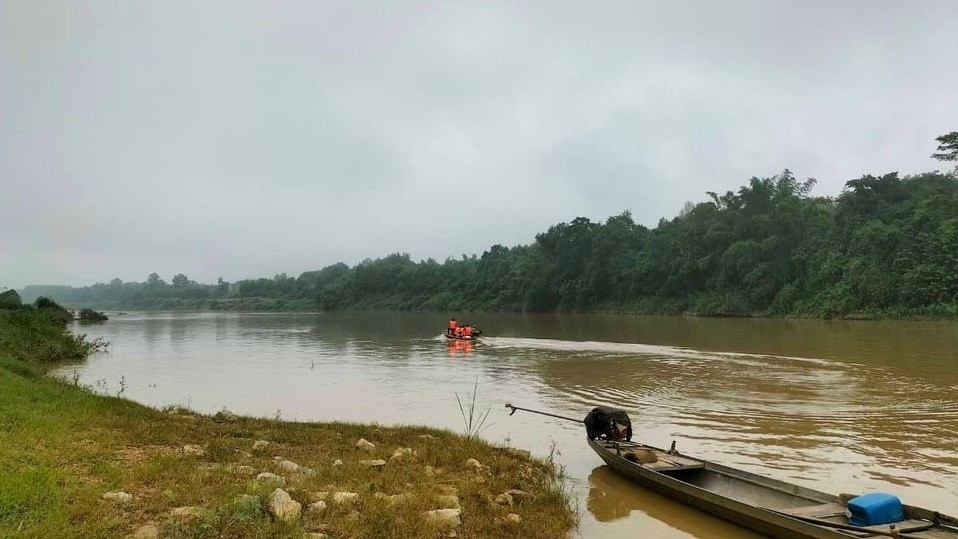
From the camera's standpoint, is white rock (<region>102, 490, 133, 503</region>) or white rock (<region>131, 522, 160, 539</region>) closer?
white rock (<region>131, 522, 160, 539</region>)

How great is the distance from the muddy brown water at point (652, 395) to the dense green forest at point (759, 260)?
14.5 metres

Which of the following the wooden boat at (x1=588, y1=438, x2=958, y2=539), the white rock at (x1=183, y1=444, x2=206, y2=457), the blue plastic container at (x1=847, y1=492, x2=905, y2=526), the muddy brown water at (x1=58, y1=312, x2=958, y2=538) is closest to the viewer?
the wooden boat at (x1=588, y1=438, x2=958, y2=539)

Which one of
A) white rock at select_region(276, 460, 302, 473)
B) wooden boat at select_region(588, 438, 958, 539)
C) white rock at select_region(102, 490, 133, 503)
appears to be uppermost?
white rock at select_region(102, 490, 133, 503)

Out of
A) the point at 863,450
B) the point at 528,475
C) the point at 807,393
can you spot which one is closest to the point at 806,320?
the point at 807,393

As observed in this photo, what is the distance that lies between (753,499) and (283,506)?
594cm

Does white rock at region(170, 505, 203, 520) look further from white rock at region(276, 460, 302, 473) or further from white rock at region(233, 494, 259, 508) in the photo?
white rock at region(276, 460, 302, 473)

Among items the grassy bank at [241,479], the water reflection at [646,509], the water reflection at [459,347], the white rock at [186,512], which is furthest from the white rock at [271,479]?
the water reflection at [459,347]

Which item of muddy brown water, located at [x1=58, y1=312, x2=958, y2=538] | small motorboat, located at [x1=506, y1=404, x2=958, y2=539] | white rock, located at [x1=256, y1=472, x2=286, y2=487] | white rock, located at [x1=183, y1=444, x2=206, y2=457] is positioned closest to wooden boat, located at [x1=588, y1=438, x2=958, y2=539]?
small motorboat, located at [x1=506, y1=404, x2=958, y2=539]

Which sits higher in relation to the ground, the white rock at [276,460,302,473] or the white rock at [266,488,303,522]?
the white rock at [266,488,303,522]

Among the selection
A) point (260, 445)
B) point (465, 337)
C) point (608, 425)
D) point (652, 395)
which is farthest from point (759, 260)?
point (260, 445)

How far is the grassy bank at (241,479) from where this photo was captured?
5477 mm

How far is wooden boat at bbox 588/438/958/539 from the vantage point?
245 inches

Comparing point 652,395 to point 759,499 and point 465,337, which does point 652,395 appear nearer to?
point 759,499

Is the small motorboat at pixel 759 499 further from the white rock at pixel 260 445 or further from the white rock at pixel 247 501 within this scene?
the white rock at pixel 247 501
